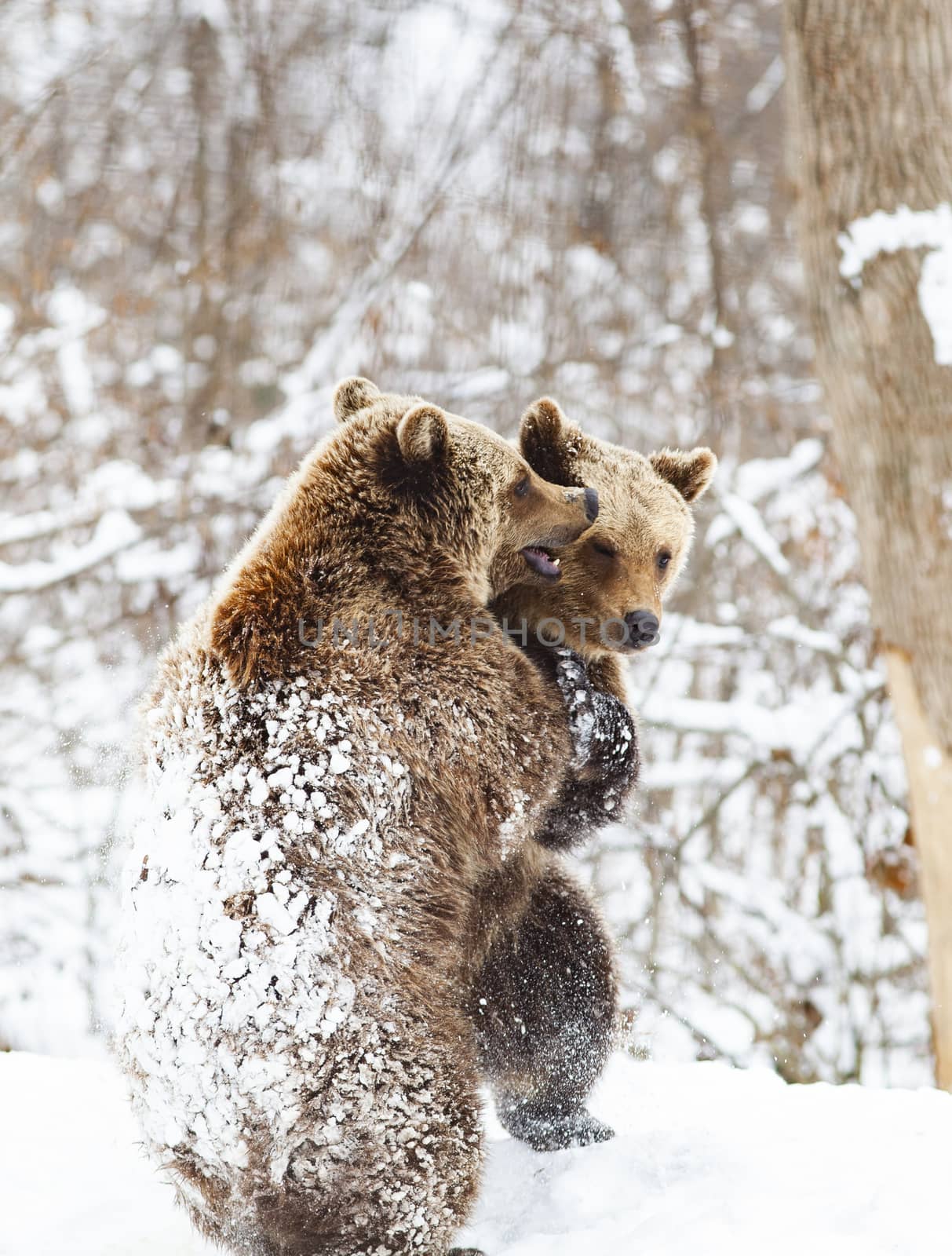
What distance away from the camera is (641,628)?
300 centimetres

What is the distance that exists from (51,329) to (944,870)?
662 centimetres

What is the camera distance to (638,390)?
8.52 metres

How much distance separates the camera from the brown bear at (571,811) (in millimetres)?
2986

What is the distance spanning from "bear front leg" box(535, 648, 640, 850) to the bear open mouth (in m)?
0.21

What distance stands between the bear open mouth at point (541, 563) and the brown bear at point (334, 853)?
194 mm

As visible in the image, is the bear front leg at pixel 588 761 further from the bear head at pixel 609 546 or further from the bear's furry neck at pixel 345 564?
the bear's furry neck at pixel 345 564

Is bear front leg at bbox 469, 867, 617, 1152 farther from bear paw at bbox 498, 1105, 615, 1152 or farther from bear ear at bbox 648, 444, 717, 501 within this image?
bear ear at bbox 648, 444, 717, 501

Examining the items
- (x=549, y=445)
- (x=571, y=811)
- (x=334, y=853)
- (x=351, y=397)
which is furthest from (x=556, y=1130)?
(x=351, y=397)

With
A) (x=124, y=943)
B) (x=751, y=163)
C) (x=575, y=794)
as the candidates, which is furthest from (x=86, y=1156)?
(x=751, y=163)

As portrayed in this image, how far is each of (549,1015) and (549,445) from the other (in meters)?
1.58

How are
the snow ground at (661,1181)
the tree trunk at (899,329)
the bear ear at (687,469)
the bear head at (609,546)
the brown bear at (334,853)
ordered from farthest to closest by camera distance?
the tree trunk at (899,329), the bear ear at (687,469), the bear head at (609,546), the snow ground at (661,1181), the brown bear at (334,853)

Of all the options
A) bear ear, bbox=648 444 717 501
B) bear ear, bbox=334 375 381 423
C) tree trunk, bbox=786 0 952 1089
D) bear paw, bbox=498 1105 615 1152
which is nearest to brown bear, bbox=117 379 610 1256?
bear ear, bbox=334 375 381 423

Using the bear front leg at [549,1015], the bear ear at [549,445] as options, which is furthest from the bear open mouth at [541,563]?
the bear front leg at [549,1015]

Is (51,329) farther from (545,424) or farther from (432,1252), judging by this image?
(432,1252)
